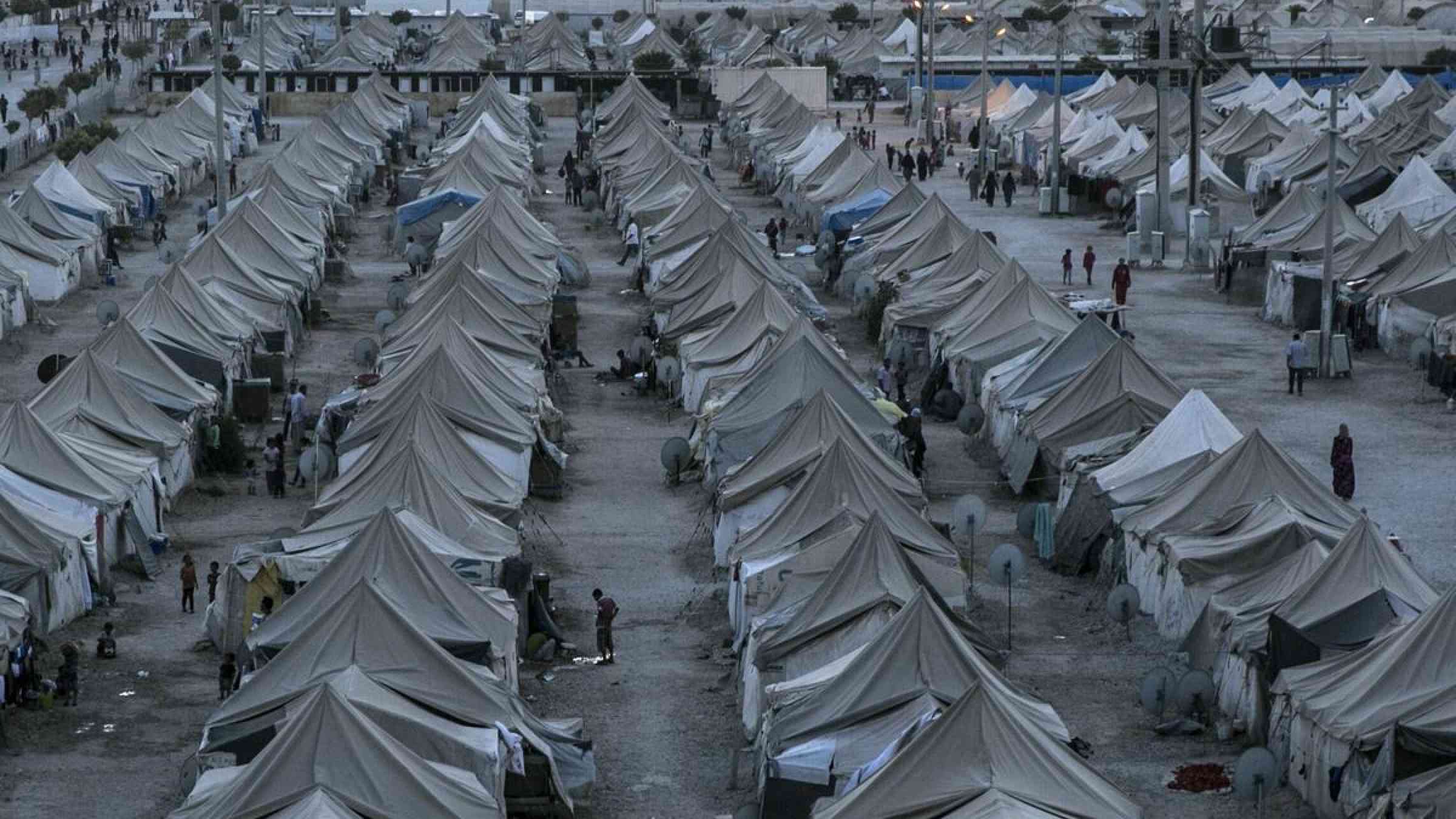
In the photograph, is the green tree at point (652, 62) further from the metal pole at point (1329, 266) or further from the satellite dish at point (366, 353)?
the satellite dish at point (366, 353)

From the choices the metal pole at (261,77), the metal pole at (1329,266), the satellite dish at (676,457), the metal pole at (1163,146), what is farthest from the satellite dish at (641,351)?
the metal pole at (261,77)

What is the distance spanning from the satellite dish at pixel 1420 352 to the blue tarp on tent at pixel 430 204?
1965 cm

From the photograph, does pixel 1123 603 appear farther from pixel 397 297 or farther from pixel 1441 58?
pixel 1441 58

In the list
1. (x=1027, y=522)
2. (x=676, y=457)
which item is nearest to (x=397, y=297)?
(x=676, y=457)

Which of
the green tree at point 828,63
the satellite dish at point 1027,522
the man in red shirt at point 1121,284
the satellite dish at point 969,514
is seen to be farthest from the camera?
the green tree at point 828,63

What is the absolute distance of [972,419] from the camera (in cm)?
3750

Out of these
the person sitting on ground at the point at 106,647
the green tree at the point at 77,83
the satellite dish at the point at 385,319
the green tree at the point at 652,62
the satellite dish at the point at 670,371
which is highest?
the green tree at the point at 77,83

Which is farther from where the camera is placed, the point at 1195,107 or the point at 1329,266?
the point at 1195,107

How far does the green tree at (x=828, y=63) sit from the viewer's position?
318ft

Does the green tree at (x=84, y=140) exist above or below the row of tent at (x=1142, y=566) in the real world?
above

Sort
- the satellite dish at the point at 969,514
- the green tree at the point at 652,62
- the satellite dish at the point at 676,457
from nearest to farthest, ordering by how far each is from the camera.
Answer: the satellite dish at the point at 969,514, the satellite dish at the point at 676,457, the green tree at the point at 652,62

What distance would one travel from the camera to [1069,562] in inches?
1228

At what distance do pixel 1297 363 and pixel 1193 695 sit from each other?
1670 cm

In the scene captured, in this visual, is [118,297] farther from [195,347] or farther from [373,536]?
[373,536]
